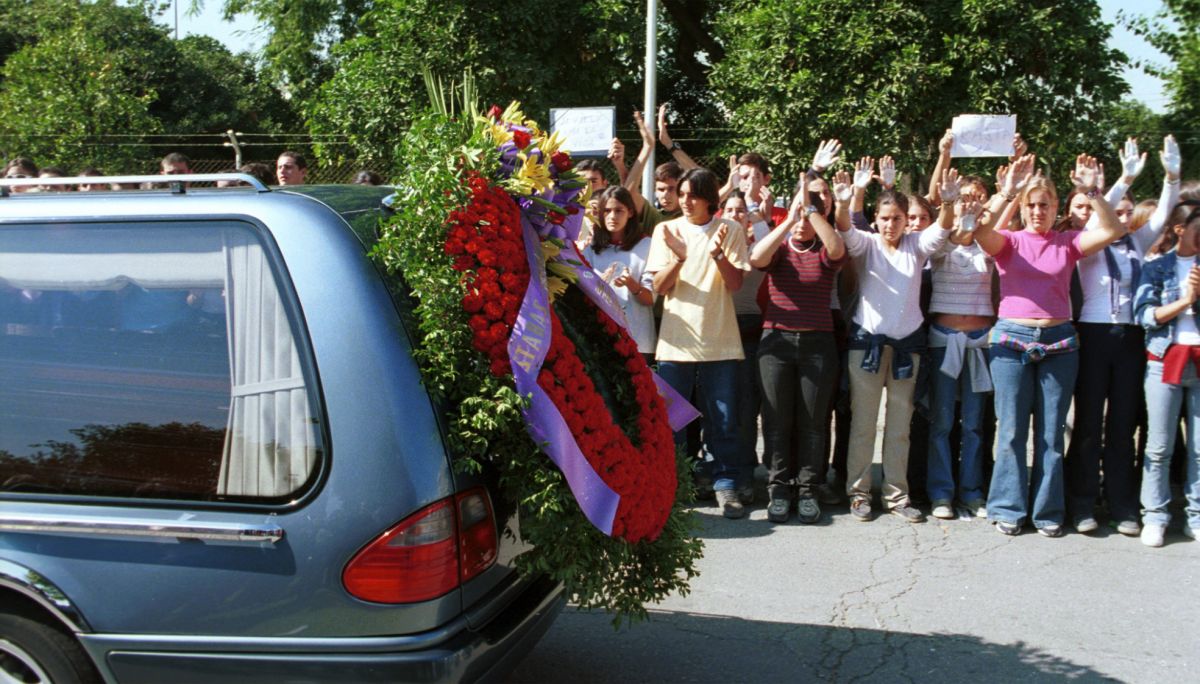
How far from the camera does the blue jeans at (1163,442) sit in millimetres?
6121

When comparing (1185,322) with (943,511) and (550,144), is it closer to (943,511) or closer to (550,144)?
(943,511)

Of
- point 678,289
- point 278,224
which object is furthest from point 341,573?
point 678,289

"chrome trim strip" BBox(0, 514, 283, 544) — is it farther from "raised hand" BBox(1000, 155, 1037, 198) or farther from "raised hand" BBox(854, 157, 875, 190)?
"raised hand" BBox(1000, 155, 1037, 198)

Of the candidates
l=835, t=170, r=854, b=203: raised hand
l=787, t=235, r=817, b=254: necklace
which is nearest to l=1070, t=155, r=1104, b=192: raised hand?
l=835, t=170, r=854, b=203: raised hand

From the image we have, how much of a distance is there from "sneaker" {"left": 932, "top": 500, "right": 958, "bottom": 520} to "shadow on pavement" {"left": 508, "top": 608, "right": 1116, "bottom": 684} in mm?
1864

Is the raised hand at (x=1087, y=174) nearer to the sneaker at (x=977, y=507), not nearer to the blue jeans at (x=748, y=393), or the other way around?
the sneaker at (x=977, y=507)

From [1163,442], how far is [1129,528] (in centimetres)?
55

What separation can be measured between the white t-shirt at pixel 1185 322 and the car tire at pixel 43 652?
565 centimetres

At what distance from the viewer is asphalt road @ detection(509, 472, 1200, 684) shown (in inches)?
172

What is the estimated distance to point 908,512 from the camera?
258 inches

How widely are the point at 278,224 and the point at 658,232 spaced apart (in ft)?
12.5

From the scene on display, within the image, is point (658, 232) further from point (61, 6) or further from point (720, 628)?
point (61, 6)

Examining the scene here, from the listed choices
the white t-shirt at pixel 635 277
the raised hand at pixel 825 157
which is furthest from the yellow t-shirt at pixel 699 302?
the raised hand at pixel 825 157

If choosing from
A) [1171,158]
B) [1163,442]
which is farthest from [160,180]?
[1163,442]
